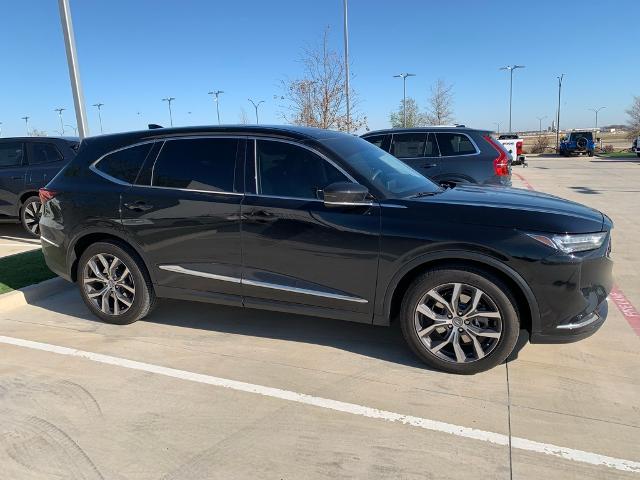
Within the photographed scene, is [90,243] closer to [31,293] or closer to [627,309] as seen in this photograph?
[31,293]

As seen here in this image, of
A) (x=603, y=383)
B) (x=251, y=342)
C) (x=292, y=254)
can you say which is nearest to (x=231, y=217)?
(x=292, y=254)

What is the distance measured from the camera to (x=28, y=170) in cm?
877

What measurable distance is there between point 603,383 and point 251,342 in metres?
2.65

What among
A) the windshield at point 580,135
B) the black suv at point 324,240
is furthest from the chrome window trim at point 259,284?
the windshield at point 580,135

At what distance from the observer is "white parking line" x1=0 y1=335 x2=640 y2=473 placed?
273 centimetres

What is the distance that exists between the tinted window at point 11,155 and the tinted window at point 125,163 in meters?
5.39

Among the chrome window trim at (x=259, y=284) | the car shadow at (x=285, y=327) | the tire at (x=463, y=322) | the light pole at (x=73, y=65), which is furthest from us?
the light pole at (x=73, y=65)

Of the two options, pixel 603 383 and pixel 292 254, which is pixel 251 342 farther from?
pixel 603 383

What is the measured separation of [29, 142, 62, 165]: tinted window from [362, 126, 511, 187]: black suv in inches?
226

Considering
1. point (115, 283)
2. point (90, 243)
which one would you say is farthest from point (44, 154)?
point (115, 283)

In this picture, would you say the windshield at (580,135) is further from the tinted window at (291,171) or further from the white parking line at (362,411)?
the white parking line at (362,411)

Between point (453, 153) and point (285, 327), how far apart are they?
5.09 metres

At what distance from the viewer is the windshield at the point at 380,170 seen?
388cm

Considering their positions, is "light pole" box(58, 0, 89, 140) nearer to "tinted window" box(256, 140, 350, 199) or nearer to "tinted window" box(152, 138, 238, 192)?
"tinted window" box(152, 138, 238, 192)
